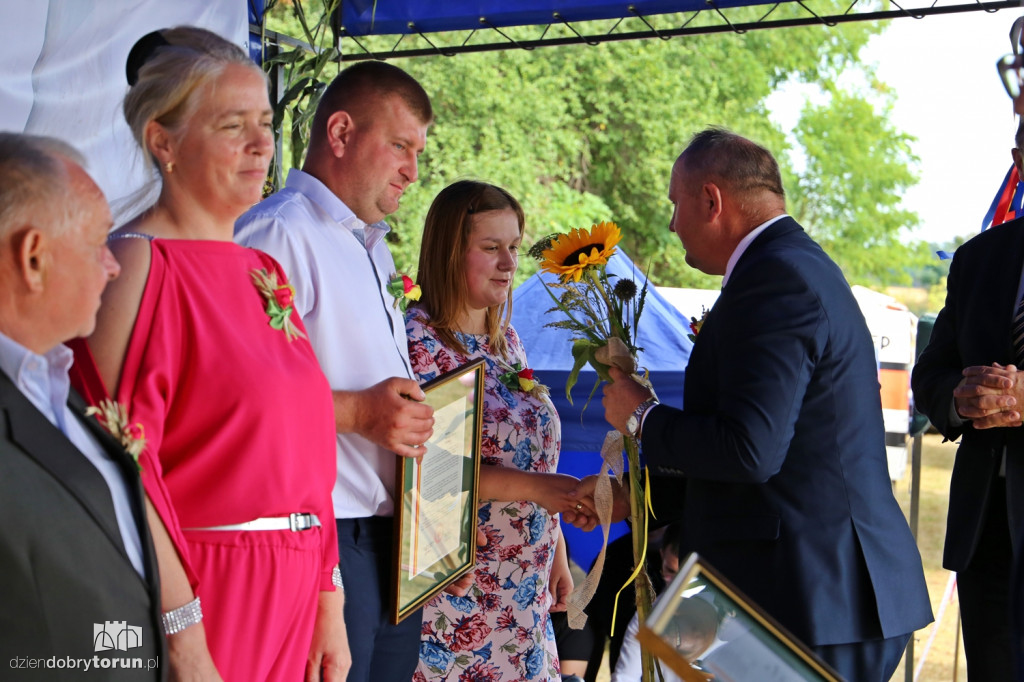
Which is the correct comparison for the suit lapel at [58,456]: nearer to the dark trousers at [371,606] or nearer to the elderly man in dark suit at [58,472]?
the elderly man in dark suit at [58,472]

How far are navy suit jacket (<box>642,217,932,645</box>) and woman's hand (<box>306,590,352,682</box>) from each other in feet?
3.00

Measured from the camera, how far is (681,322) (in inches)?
230

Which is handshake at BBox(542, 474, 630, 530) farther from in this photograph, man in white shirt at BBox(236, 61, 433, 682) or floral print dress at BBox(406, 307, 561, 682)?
man in white shirt at BBox(236, 61, 433, 682)

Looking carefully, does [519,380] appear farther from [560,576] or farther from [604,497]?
[560,576]

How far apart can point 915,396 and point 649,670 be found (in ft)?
4.87

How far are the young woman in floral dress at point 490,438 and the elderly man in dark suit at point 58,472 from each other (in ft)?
5.06

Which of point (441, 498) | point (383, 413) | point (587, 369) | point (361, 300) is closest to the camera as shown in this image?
point (383, 413)

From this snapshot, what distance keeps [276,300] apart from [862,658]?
1.68 meters

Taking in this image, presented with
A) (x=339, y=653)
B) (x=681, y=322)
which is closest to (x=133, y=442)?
(x=339, y=653)

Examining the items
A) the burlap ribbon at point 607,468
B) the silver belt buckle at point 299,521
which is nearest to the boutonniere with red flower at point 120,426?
the silver belt buckle at point 299,521

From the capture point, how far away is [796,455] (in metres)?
2.43

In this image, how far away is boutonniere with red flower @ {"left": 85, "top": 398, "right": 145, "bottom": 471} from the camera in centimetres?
149

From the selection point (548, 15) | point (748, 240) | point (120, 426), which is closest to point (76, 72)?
point (120, 426)

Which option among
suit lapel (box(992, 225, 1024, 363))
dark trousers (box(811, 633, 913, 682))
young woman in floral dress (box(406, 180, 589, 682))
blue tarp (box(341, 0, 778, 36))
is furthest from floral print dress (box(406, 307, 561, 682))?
blue tarp (box(341, 0, 778, 36))
